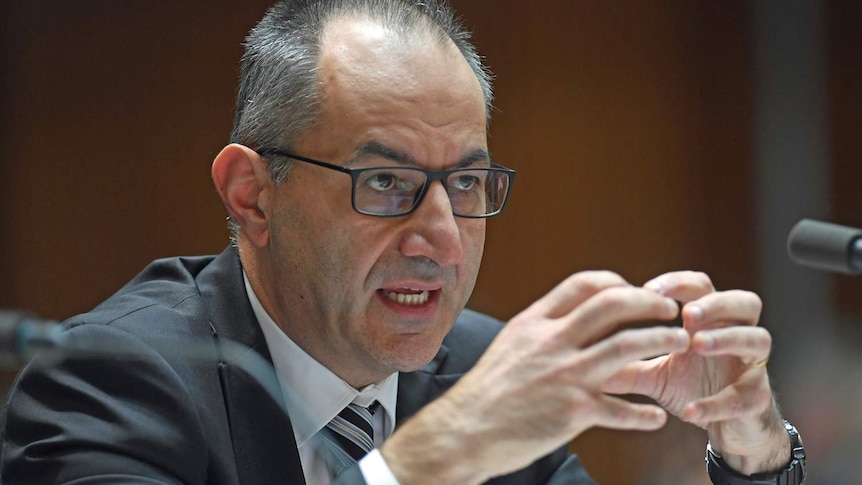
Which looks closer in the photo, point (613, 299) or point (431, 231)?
point (613, 299)

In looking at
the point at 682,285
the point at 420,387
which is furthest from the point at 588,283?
the point at 420,387

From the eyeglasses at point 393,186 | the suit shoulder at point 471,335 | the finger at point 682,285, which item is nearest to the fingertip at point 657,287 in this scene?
the finger at point 682,285

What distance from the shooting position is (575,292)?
153cm

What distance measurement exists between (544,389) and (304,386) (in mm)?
674

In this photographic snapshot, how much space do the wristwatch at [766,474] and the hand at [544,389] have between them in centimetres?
56

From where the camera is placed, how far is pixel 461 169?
1.97 meters

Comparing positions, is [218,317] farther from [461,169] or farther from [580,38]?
[580,38]

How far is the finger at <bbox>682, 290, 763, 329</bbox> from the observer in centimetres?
168

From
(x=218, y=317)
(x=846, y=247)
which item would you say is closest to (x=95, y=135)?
(x=218, y=317)

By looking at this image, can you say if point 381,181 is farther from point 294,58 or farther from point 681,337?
point 681,337

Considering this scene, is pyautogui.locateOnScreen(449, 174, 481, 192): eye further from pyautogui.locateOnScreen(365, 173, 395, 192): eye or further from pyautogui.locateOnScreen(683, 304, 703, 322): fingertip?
pyautogui.locateOnScreen(683, 304, 703, 322): fingertip

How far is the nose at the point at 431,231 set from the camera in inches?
75.0

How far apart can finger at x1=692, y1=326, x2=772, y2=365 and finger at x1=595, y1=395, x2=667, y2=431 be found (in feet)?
0.47

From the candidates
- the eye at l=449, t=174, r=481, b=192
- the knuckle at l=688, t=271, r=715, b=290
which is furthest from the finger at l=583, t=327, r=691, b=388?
the eye at l=449, t=174, r=481, b=192
